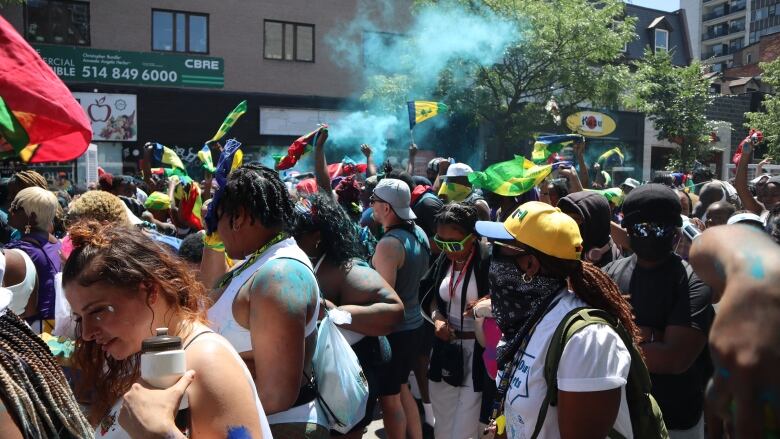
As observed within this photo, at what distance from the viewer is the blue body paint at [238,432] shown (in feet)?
5.55

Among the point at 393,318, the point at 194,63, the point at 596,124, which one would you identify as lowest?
the point at 393,318

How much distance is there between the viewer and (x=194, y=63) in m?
24.1

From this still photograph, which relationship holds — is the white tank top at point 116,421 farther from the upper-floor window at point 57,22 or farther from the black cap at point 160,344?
the upper-floor window at point 57,22

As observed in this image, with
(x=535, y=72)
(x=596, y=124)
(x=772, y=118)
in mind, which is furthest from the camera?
(x=596, y=124)

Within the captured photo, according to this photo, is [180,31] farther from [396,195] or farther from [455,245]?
[455,245]

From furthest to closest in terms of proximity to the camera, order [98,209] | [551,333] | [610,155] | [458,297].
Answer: [610,155]
[458,297]
[98,209]
[551,333]

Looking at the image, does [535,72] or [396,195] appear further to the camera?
[535,72]

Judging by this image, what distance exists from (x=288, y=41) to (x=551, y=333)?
84.3ft

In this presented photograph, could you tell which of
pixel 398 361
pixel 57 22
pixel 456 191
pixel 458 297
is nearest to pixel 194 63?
pixel 57 22

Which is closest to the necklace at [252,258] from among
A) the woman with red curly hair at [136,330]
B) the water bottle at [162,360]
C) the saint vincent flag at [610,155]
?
the woman with red curly hair at [136,330]

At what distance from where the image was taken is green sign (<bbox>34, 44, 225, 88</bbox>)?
21953 mm

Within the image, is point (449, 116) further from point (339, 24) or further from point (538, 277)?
point (538, 277)

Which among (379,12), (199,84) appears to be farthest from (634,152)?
(199,84)

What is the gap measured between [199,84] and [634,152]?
2034 cm
